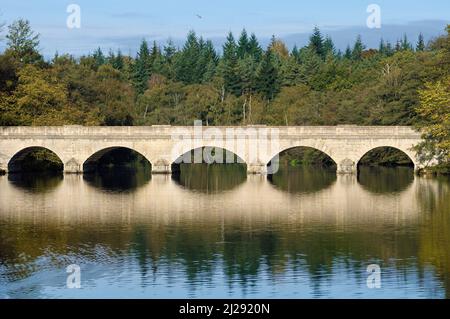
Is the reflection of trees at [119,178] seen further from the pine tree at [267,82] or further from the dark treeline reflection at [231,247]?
the pine tree at [267,82]

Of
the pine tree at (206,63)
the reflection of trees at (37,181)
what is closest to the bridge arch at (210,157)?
the reflection of trees at (37,181)

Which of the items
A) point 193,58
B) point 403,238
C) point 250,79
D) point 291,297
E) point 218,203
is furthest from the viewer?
point 193,58

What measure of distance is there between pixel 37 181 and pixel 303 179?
1839cm

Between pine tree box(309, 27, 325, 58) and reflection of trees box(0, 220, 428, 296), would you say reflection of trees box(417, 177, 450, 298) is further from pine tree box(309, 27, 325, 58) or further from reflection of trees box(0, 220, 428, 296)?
pine tree box(309, 27, 325, 58)

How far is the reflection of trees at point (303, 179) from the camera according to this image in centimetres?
5655

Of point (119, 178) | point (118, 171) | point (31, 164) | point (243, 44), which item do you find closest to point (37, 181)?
point (119, 178)

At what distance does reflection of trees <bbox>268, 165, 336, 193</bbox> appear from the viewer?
186ft

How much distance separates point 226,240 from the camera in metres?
33.7

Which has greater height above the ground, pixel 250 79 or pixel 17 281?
pixel 250 79

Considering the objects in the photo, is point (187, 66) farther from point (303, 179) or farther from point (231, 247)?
point (231, 247)

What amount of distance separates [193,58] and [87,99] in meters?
52.0
